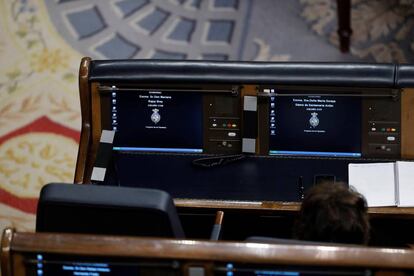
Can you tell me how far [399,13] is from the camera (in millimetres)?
4477

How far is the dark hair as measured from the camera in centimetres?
194

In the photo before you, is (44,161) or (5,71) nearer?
(44,161)

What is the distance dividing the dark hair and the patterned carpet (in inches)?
87.1

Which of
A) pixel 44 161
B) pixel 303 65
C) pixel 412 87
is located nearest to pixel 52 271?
pixel 303 65

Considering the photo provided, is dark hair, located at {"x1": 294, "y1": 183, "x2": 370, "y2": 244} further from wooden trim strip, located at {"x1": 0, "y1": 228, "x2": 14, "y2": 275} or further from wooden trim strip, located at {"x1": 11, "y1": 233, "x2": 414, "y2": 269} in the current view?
wooden trim strip, located at {"x1": 0, "y1": 228, "x2": 14, "y2": 275}

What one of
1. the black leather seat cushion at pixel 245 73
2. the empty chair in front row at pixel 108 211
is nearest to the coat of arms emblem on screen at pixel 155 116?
the black leather seat cushion at pixel 245 73

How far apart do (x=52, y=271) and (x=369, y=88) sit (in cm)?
148

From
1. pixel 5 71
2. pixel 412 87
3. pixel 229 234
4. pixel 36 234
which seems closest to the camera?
pixel 36 234

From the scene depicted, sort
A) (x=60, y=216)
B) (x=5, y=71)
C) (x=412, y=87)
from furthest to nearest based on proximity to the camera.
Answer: (x=5, y=71)
(x=412, y=87)
(x=60, y=216)

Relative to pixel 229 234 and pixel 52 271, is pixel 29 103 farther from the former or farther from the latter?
pixel 52 271

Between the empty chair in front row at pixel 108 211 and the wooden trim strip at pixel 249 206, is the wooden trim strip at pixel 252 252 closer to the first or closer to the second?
the empty chair in front row at pixel 108 211

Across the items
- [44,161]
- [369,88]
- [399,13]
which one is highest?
[399,13]

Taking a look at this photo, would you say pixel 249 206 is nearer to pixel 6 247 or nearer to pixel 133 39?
pixel 6 247

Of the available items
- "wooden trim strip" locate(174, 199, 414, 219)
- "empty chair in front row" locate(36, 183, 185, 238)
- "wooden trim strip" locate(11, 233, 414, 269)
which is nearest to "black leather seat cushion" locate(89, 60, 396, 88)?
"wooden trim strip" locate(174, 199, 414, 219)
